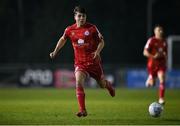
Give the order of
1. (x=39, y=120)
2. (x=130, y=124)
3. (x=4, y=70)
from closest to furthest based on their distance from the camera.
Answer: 1. (x=130, y=124)
2. (x=39, y=120)
3. (x=4, y=70)

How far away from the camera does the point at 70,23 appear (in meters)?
46.8

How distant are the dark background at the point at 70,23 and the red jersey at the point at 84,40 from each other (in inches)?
1145

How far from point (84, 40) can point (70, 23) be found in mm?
30891

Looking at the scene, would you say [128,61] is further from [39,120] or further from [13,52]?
[39,120]

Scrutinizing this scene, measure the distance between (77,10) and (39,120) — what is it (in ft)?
8.42

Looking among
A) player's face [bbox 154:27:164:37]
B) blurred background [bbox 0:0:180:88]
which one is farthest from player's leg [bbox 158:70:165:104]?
blurred background [bbox 0:0:180:88]

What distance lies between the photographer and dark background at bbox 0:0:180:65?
152 ft

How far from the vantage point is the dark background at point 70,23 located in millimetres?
46188

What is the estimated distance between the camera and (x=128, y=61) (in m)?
47.1

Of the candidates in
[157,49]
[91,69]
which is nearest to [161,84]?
[157,49]

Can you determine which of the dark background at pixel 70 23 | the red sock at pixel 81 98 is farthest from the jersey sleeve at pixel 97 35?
the dark background at pixel 70 23

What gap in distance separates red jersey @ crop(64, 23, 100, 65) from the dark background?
1145 inches

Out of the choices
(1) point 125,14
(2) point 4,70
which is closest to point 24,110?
(2) point 4,70

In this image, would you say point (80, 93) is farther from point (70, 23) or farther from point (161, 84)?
point (70, 23)
